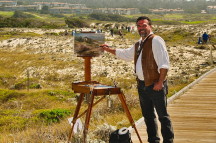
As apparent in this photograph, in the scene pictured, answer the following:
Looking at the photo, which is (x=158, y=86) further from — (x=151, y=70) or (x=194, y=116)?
(x=194, y=116)

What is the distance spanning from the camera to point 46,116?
43.5 ft

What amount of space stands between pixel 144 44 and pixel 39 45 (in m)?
39.1

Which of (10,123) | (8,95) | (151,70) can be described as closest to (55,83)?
(8,95)

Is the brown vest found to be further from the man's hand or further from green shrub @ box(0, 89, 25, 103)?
green shrub @ box(0, 89, 25, 103)

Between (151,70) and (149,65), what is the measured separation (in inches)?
3.0

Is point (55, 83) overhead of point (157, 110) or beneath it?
beneath

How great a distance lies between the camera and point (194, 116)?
812cm

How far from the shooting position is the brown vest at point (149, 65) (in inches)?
189

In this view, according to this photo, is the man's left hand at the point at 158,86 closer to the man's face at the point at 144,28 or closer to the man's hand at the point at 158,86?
the man's hand at the point at 158,86

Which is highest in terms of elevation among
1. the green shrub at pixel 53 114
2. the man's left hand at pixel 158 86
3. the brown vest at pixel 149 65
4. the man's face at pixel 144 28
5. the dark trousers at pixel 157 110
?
the man's face at pixel 144 28

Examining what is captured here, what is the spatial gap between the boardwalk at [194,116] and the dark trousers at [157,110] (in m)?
0.79

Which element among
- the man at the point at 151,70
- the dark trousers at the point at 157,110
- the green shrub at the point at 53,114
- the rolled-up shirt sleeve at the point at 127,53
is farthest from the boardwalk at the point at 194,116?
the green shrub at the point at 53,114

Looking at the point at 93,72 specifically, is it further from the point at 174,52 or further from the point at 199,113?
the point at 199,113

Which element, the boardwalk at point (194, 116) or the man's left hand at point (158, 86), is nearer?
the man's left hand at point (158, 86)
